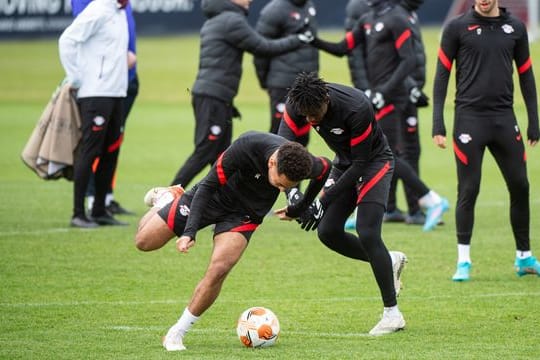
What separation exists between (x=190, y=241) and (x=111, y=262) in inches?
145

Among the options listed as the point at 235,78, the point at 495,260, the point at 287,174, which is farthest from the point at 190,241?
the point at 235,78

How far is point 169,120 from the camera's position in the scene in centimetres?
2589

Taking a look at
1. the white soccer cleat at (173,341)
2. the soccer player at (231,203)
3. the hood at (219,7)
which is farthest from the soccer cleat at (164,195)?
the hood at (219,7)

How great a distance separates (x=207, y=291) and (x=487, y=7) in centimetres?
383

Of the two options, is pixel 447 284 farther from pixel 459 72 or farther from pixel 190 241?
pixel 190 241

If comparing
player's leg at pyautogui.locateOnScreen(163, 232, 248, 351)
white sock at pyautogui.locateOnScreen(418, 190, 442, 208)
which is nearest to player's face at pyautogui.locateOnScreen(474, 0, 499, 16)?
white sock at pyautogui.locateOnScreen(418, 190, 442, 208)

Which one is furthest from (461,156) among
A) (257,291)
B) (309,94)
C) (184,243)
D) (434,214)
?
(184,243)

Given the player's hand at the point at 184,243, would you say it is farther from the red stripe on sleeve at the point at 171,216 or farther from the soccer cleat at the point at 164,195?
the soccer cleat at the point at 164,195

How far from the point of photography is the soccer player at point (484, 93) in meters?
9.84

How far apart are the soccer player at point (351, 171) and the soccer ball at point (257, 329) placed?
0.75 meters

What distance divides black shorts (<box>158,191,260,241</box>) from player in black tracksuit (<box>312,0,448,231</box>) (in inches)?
180

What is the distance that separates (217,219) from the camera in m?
8.09

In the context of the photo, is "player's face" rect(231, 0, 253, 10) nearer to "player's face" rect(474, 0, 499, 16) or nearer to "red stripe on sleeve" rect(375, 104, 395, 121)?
"red stripe on sleeve" rect(375, 104, 395, 121)

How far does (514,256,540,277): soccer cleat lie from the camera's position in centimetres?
1022
